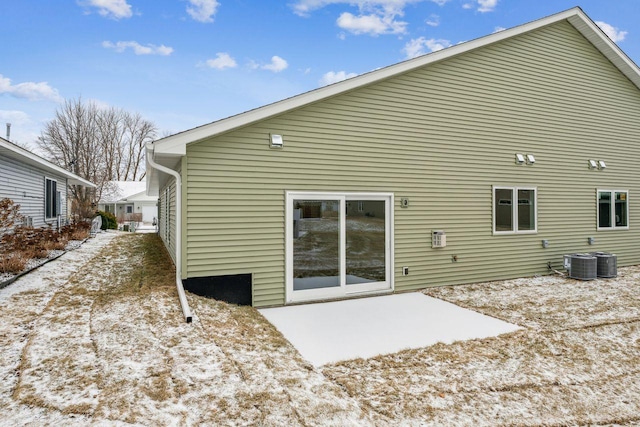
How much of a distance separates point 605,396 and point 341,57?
16.5 metres

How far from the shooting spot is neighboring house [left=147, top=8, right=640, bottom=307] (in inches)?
222

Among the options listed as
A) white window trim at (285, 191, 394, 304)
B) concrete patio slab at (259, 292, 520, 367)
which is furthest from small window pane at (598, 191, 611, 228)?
white window trim at (285, 191, 394, 304)

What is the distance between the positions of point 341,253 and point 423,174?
233cm

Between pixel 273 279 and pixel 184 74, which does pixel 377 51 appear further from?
pixel 273 279

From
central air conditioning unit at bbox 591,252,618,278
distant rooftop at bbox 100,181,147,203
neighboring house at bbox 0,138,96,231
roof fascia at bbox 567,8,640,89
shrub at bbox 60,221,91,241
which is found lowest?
central air conditioning unit at bbox 591,252,618,278

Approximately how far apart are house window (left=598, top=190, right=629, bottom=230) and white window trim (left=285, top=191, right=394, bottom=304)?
20.7 ft

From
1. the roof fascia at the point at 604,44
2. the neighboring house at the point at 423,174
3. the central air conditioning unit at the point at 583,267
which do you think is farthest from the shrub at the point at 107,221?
the roof fascia at the point at 604,44

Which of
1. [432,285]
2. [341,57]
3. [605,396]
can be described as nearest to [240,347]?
[605,396]

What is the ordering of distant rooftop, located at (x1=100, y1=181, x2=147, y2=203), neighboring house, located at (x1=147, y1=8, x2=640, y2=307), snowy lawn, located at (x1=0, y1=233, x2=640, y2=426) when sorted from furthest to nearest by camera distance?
distant rooftop, located at (x1=100, y1=181, x2=147, y2=203) < neighboring house, located at (x1=147, y1=8, x2=640, y2=307) < snowy lawn, located at (x1=0, y1=233, x2=640, y2=426)

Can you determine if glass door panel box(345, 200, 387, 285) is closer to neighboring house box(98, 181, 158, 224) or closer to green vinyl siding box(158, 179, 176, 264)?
→ green vinyl siding box(158, 179, 176, 264)

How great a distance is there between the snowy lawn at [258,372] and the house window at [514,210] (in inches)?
111

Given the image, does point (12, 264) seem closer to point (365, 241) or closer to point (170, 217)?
point (170, 217)

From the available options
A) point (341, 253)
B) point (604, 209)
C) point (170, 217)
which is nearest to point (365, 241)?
point (341, 253)

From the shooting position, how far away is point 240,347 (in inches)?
154
